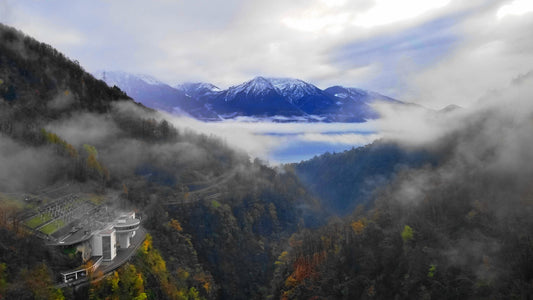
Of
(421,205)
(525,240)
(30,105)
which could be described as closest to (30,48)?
(30,105)

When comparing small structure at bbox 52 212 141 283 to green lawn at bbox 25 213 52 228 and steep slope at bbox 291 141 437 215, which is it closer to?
green lawn at bbox 25 213 52 228

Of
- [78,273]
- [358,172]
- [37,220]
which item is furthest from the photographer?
[358,172]

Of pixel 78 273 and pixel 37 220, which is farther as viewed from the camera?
pixel 37 220

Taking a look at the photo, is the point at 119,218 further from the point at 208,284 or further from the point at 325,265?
the point at 325,265

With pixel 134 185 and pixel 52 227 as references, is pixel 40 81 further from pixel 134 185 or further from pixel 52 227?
pixel 52 227

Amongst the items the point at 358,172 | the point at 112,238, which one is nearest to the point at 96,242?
the point at 112,238

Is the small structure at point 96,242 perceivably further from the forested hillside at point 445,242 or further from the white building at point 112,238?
the forested hillside at point 445,242

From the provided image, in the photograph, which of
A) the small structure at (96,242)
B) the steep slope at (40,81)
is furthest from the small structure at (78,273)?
the steep slope at (40,81)
